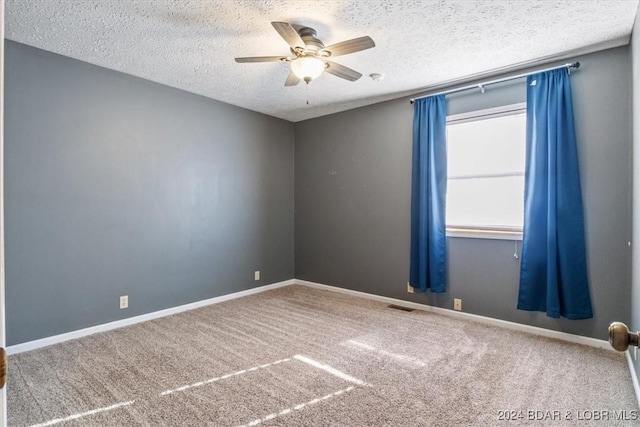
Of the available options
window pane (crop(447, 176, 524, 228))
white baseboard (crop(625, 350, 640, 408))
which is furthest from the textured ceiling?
white baseboard (crop(625, 350, 640, 408))

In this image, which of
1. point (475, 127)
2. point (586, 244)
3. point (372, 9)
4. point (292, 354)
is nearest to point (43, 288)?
point (292, 354)

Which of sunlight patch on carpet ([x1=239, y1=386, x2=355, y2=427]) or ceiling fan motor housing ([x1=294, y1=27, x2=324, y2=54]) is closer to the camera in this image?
sunlight patch on carpet ([x1=239, y1=386, x2=355, y2=427])

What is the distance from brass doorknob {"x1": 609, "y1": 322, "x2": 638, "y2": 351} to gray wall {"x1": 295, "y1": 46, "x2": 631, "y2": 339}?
242 cm

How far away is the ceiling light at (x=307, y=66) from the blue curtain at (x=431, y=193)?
5.53 ft

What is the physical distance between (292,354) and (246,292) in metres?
1.97

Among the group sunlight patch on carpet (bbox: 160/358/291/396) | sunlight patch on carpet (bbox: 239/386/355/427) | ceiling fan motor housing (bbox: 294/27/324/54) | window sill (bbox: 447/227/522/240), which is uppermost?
ceiling fan motor housing (bbox: 294/27/324/54)

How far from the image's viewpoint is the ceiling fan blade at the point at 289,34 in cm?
220

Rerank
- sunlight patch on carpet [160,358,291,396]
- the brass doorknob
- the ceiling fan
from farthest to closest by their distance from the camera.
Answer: the ceiling fan
sunlight patch on carpet [160,358,291,396]
the brass doorknob

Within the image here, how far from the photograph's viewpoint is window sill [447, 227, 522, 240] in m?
3.44

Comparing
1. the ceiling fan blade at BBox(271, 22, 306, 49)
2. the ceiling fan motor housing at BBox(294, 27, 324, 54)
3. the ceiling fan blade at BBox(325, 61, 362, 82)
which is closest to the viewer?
the ceiling fan blade at BBox(271, 22, 306, 49)

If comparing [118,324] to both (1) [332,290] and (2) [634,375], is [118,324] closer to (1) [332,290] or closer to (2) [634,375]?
(1) [332,290]

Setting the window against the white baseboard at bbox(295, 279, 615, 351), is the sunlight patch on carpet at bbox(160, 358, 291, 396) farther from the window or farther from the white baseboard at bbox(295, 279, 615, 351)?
the window

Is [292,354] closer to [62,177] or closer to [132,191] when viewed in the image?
[132,191]

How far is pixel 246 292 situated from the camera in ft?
15.4
